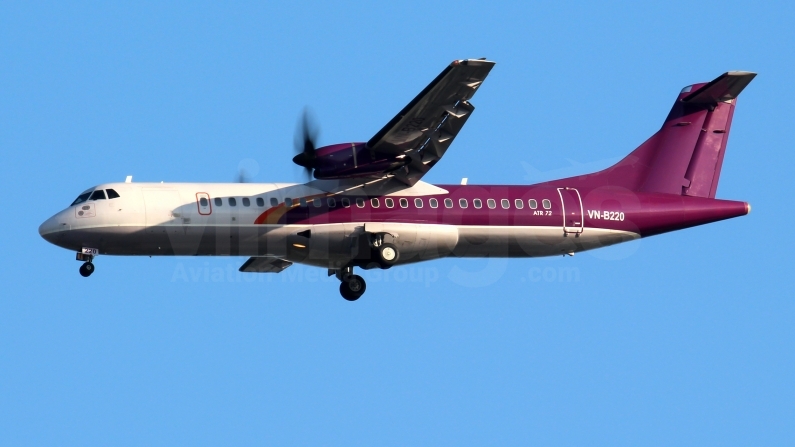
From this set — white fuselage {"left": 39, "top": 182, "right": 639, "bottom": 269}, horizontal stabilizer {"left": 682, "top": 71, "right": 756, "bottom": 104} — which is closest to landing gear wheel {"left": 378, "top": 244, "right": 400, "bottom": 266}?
white fuselage {"left": 39, "top": 182, "right": 639, "bottom": 269}

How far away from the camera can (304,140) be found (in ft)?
68.4

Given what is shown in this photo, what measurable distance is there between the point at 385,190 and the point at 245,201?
2734mm

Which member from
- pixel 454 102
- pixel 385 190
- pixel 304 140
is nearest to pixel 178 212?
pixel 304 140

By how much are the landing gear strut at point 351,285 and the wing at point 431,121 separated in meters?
2.24

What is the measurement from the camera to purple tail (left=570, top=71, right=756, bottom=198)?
2398 centimetres

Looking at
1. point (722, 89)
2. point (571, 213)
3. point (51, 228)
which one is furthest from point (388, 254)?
point (722, 89)

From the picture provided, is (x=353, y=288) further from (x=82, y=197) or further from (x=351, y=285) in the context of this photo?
(x=82, y=197)

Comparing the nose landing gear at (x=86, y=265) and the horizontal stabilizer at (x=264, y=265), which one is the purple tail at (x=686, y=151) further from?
the nose landing gear at (x=86, y=265)

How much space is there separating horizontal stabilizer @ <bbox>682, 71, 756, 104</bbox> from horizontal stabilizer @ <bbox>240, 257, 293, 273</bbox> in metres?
9.50

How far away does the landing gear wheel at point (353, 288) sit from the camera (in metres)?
22.4

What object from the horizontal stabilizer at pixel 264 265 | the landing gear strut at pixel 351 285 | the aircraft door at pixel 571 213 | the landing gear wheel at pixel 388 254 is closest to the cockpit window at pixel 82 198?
the horizontal stabilizer at pixel 264 265

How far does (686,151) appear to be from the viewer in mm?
24422

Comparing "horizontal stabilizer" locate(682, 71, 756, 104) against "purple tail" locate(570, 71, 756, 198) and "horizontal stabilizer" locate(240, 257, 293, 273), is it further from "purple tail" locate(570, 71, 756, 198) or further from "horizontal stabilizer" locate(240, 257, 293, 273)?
"horizontal stabilizer" locate(240, 257, 293, 273)

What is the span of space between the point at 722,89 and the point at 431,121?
7.42 meters
